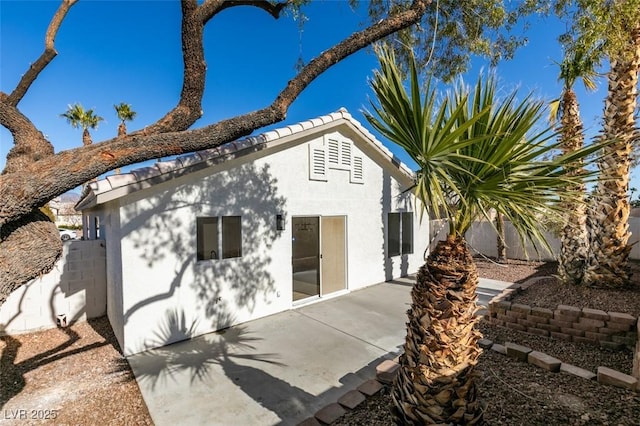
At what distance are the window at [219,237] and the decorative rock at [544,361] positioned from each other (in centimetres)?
605

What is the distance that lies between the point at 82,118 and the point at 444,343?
27990 millimetres

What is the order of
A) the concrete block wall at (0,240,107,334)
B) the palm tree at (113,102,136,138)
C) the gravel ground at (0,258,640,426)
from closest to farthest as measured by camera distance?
the gravel ground at (0,258,640,426) → the concrete block wall at (0,240,107,334) → the palm tree at (113,102,136,138)

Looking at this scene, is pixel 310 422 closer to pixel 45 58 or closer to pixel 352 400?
pixel 352 400

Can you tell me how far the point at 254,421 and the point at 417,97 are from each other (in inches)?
170

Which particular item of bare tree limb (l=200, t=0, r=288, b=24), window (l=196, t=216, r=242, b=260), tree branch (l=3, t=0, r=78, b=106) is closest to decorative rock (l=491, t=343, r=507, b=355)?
window (l=196, t=216, r=242, b=260)

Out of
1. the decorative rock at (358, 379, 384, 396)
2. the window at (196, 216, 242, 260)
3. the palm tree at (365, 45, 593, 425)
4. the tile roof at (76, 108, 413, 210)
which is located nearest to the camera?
the palm tree at (365, 45, 593, 425)

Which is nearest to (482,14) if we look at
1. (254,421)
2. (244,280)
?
(244,280)

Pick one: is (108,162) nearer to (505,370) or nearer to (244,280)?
(244,280)

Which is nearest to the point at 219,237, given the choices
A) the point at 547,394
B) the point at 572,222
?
the point at 547,394

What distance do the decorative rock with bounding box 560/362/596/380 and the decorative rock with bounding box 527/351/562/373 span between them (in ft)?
0.24

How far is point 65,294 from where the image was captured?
24.5ft

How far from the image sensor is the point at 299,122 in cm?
801

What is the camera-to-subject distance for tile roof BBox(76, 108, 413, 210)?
17.7 ft

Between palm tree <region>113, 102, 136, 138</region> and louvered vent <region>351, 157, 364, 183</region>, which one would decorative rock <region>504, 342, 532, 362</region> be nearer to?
louvered vent <region>351, 157, 364, 183</region>
